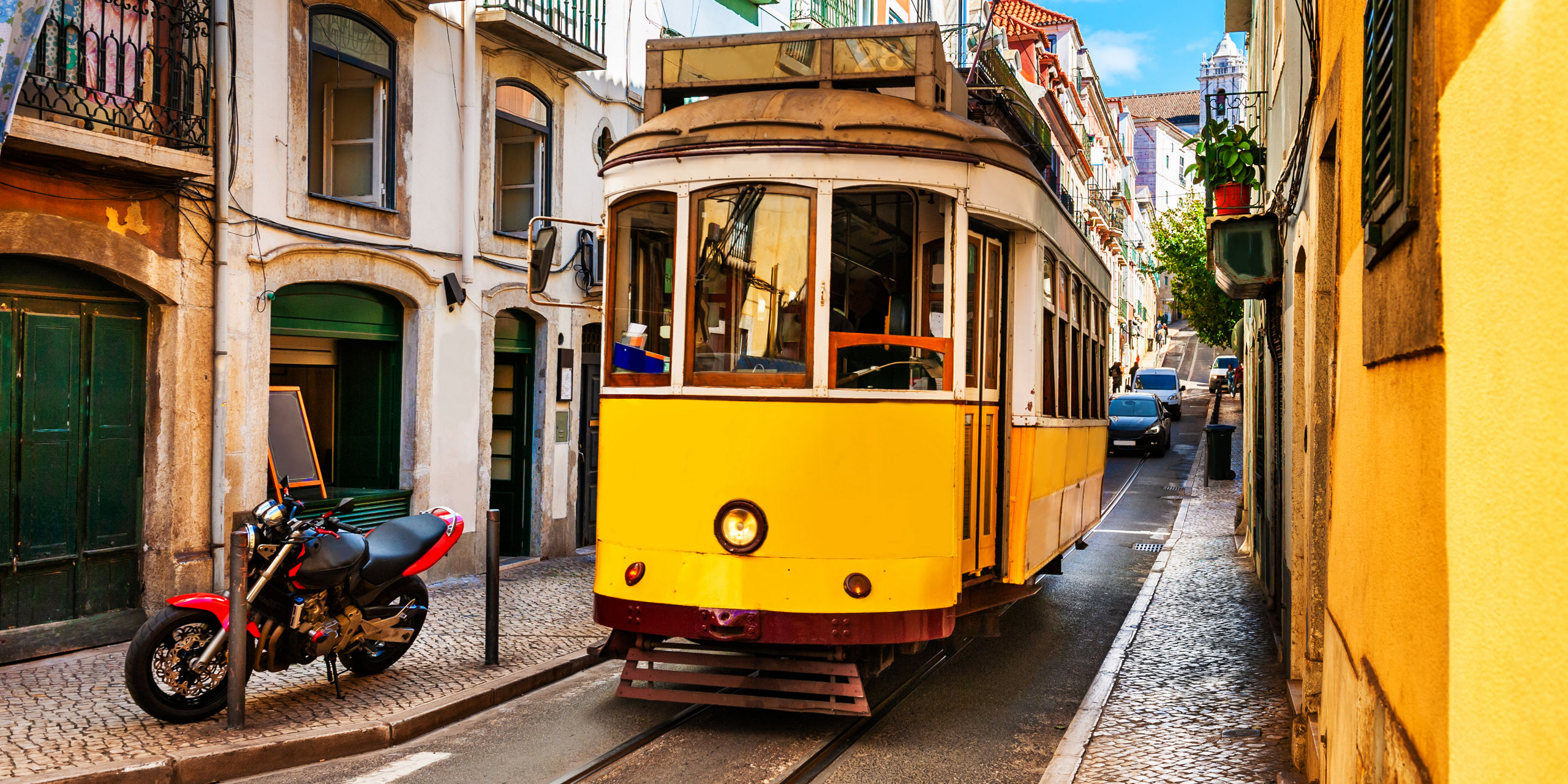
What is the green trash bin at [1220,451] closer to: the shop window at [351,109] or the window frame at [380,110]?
the window frame at [380,110]

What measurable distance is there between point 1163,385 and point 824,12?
20651 mm

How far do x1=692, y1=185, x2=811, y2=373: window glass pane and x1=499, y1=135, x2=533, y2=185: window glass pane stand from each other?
Answer: 7.52m

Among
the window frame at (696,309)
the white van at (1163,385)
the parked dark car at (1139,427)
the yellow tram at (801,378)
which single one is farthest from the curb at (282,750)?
the white van at (1163,385)

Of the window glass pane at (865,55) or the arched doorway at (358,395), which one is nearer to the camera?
the window glass pane at (865,55)

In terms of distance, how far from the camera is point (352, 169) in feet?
37.6

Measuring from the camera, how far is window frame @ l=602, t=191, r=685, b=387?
6695 millimetres

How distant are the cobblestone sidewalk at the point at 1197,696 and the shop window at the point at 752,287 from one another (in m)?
2.60

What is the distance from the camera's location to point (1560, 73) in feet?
6.48

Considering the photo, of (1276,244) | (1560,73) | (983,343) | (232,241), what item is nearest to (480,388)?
(232,241)

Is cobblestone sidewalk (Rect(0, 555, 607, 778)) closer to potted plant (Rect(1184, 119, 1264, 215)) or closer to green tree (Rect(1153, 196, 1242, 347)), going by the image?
potted plant (Rect(1184, 119, 1264, 215))

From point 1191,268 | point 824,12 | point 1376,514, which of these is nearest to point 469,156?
point 1376,514

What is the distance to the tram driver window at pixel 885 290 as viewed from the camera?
21.4 ft

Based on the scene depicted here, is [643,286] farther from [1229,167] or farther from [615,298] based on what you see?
[1229,167]

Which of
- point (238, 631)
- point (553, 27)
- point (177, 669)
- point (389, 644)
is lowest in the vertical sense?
point (389, 644)
